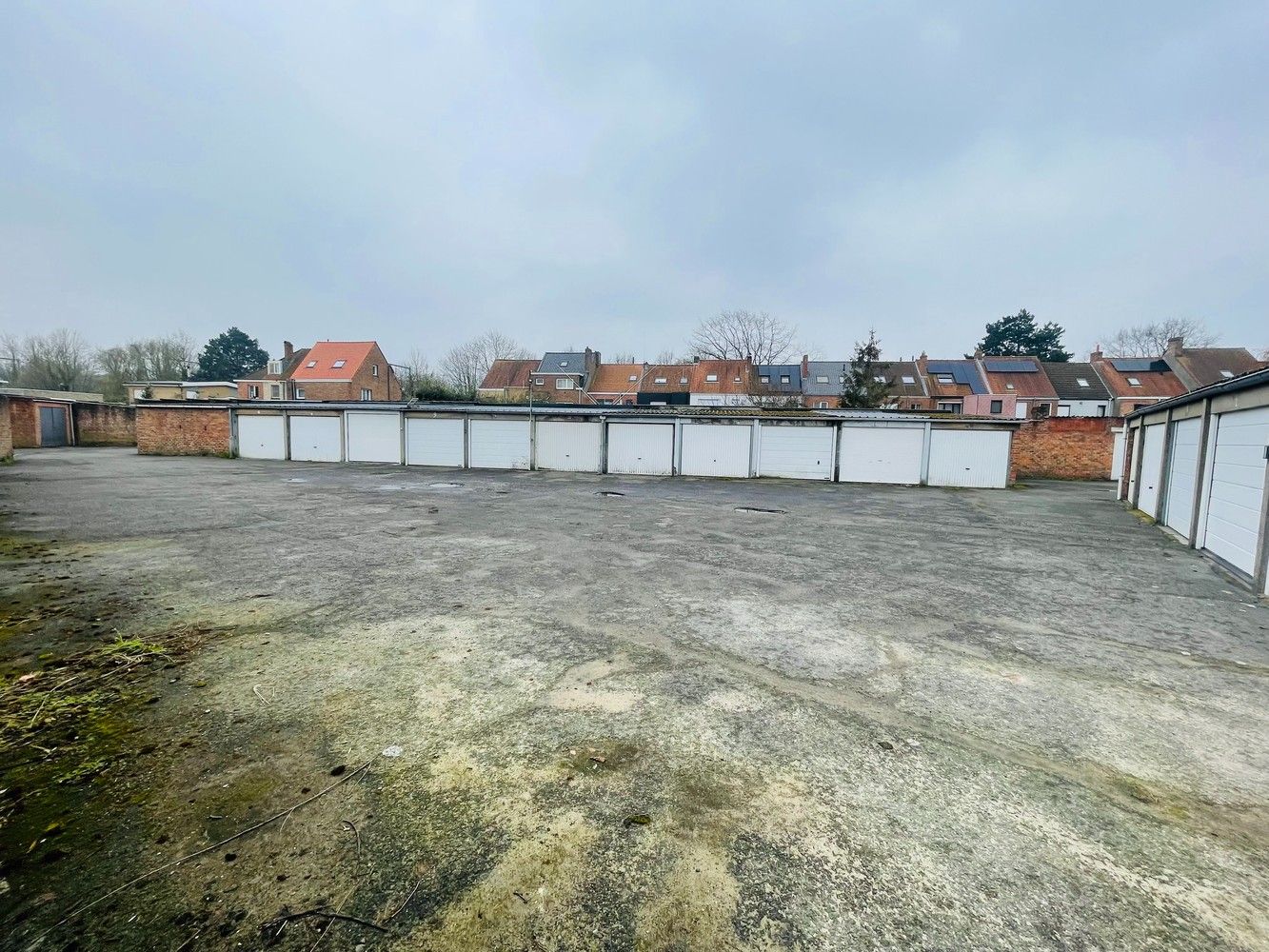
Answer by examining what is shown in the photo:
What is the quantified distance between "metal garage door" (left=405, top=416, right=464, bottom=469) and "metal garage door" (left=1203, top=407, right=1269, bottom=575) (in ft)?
71.0

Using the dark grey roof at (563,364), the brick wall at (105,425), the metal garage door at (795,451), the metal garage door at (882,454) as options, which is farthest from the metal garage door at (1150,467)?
the brick wall at (105,425)

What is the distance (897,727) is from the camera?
3451 mm

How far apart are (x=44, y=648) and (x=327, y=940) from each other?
4.14 meters

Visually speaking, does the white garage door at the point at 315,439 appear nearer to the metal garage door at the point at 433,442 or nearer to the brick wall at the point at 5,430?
the metal garage door at the point at 433,442

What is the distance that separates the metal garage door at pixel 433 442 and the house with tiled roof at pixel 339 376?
67.7 ft

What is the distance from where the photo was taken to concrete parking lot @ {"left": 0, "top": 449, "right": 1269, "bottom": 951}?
2.09 meters

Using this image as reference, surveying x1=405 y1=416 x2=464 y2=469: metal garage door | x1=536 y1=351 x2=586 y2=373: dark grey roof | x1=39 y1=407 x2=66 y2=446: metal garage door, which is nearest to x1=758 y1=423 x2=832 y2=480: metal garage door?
x1=405 y1=416 x2=464 y2=469: metal garage door

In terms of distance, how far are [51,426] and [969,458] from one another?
42.7m

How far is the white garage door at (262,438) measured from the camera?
24.8 metres

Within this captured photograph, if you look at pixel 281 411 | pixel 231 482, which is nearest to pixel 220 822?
pixel 231 482

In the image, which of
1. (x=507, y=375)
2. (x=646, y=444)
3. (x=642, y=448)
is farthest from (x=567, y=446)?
(x=507, y=375)

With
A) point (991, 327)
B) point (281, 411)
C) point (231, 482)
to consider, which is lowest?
point (231, 482)

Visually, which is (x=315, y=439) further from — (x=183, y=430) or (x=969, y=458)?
(x=969, y=458)

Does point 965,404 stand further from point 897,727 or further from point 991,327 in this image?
point 897,727
